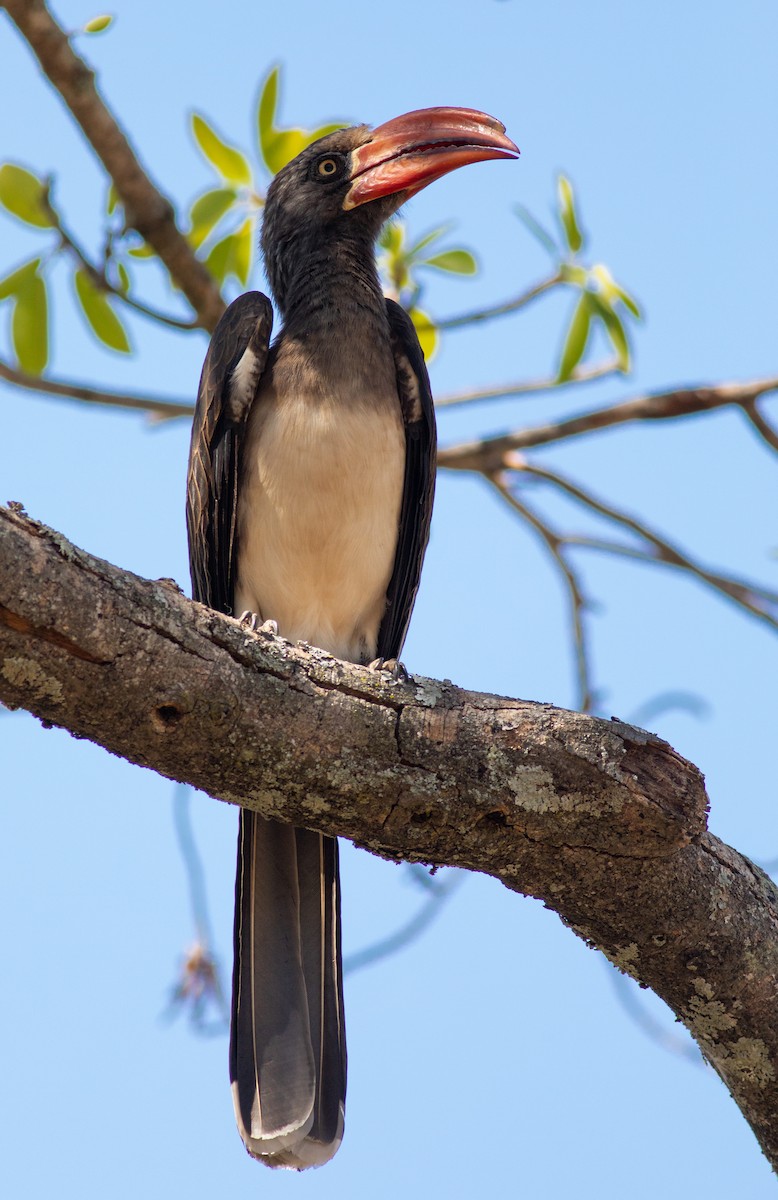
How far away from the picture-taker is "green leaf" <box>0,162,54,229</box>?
5.19m

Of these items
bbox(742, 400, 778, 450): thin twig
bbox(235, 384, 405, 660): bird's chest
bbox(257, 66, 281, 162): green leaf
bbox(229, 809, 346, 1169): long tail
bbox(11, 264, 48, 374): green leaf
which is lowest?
bbox(229, 809, 346, 1169): long tail

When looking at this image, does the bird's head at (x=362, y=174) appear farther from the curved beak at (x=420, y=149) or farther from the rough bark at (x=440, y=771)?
the rough bark at (x=440, y=771)

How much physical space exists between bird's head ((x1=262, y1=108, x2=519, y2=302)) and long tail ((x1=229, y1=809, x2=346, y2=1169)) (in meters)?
2.54

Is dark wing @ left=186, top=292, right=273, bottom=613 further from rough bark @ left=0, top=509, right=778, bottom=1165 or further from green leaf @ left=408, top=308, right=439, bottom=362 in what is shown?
rough bark @ left=0, top=509, right=778, bottom=1165

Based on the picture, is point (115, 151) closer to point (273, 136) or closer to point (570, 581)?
point (273, 136)

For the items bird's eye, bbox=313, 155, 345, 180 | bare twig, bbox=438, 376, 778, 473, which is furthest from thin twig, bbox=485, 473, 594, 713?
bird's eye, bbox=313, 155, 345, 180

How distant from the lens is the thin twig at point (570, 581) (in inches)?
237

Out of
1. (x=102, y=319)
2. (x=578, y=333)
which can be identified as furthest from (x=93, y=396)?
(x=578, y=333)

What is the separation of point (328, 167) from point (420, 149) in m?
0.46

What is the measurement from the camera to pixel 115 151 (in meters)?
5.43

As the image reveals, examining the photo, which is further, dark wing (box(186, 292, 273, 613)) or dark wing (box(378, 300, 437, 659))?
dark wing (box(378, 300, 437, 659))

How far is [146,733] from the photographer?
2885 millimetres

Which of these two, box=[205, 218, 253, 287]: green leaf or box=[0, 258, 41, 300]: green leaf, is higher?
box=[205, 218, 253, 287]: green leaf

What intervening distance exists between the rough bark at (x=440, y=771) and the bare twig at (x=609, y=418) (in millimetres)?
2527
